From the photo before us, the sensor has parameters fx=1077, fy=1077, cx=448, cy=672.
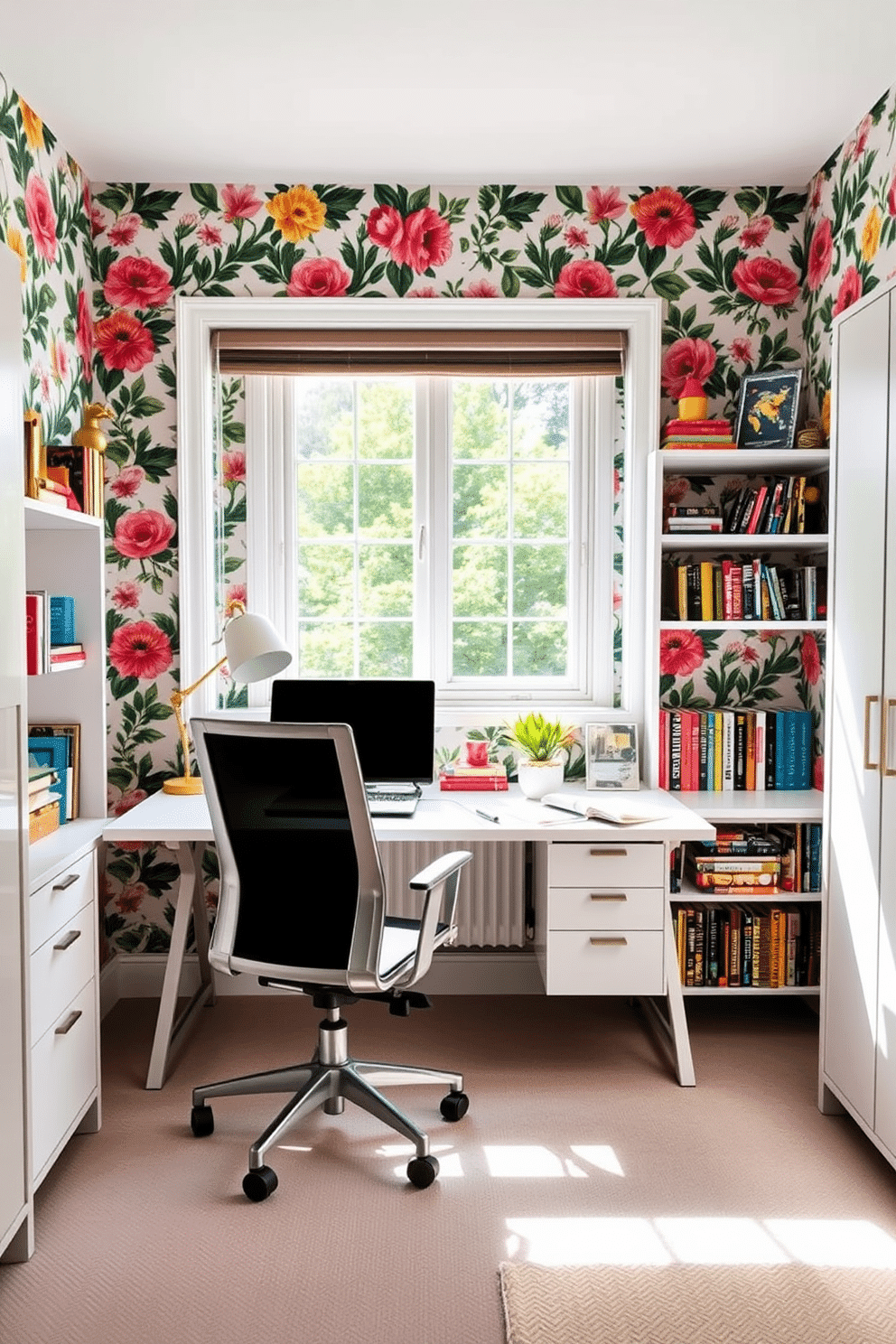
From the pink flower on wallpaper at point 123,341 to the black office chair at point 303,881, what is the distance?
171 cm

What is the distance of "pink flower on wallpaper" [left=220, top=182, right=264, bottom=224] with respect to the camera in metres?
3.55

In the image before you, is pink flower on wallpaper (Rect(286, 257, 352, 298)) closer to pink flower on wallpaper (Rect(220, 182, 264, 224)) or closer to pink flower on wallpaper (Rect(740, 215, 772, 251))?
pink flower on wallpaper (Rect(220, 182, 264, 224))

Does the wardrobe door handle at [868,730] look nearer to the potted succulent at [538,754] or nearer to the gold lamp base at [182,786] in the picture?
the potted succulent at [538,754]

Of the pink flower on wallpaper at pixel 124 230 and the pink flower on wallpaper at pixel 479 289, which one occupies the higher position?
the pink flower on wallpaper at pixel 124 230

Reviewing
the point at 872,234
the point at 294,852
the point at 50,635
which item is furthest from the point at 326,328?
the point at 294,852

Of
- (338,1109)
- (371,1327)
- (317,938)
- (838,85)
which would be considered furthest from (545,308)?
(371,1327)

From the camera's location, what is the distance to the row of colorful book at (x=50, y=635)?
255 centimetres

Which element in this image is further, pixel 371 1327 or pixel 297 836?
pixel 297 836

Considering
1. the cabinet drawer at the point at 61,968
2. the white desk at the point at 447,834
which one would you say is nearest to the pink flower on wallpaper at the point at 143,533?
the white desk at the point at 447,834

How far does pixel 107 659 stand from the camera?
362 centimetres

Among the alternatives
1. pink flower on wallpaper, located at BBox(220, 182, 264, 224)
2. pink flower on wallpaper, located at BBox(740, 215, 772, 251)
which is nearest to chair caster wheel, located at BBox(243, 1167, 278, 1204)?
pink flower on wallpaper, located at BBox(220, 182, 264, 224)

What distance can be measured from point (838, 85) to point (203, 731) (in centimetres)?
238

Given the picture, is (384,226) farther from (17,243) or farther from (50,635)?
(50,635)

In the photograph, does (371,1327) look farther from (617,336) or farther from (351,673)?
(617,336)
